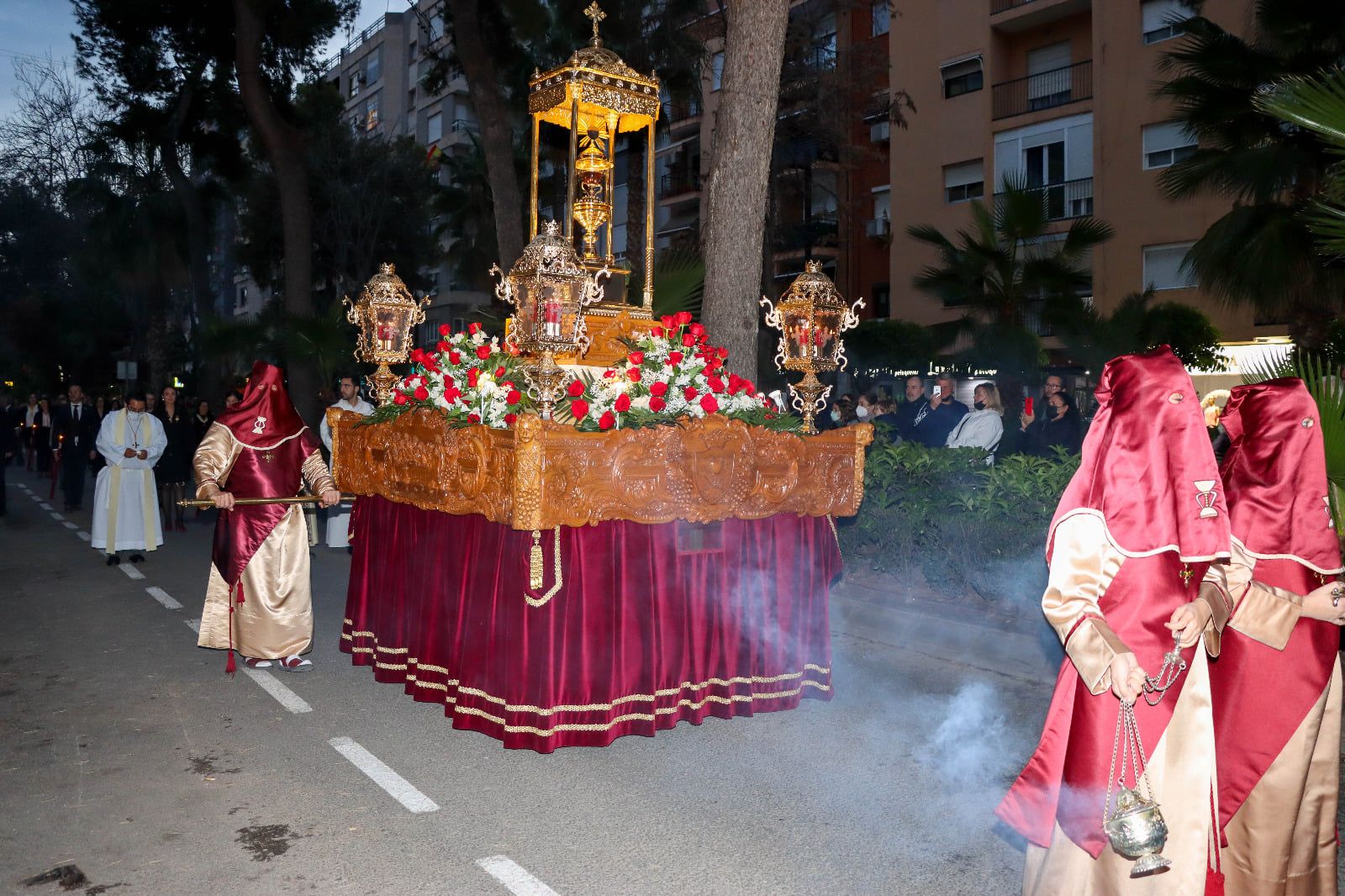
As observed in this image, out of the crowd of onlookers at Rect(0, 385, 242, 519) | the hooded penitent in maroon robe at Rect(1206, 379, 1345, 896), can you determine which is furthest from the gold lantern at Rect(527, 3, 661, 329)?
the crowd of onlookers at Rect(0, 385, 242, 519)

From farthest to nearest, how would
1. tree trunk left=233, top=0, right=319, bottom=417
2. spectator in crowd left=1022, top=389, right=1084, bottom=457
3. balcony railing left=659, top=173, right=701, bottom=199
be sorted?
balcony railing left=659, top=173, right=701, bottom=199, tree trunk left=233, top=0, right=319, bottom=417, spectator in crowd left=1022, top=389, right=1084, bottom=457

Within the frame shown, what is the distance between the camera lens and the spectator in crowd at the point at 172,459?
15320mm

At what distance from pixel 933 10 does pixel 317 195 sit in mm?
19722

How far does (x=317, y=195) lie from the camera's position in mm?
35500

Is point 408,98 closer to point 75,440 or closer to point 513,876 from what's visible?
point 75,440

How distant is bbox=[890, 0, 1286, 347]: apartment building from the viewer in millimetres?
22531

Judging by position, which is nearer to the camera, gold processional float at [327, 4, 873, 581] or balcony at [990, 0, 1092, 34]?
gold processional float at [327, 4, 873, 581]

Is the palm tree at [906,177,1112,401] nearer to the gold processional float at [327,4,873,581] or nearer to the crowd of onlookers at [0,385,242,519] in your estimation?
the gold processional float at [327,4,873,581]

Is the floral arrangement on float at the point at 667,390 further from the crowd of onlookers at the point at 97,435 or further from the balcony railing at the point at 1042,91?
the balcony railing at the point at 1042,91

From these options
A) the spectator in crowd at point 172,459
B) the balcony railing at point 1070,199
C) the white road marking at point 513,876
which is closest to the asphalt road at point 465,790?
the white road marking at point 513,876

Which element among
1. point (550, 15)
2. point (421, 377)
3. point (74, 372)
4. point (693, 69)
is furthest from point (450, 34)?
point (74, 372)

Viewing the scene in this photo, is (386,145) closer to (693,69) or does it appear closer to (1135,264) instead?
(693,69)

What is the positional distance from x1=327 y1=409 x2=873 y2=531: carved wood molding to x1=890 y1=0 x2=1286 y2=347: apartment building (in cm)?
1761

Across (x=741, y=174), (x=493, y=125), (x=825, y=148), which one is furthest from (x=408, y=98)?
(x=741, y=174)
